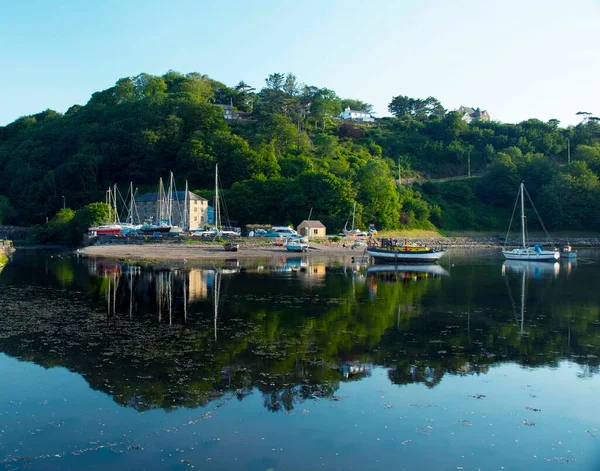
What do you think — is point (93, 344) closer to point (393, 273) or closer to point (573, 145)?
point (393, 273)

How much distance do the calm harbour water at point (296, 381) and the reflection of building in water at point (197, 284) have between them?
0.33 m

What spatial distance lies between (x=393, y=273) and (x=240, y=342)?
92.3 ft

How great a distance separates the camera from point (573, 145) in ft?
395

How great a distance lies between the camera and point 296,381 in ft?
51.0

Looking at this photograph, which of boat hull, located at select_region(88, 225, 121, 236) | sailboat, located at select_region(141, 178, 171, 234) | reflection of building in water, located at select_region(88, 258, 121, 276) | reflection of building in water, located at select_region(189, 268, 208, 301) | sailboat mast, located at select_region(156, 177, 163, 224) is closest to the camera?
reflection of building in water, located at select_region(189, 268, 208, 301)

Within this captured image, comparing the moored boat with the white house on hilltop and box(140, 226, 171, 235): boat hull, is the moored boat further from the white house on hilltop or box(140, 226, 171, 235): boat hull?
the white house on hilltop

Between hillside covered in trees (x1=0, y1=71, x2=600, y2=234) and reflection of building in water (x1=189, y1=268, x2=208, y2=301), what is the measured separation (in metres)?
38.5

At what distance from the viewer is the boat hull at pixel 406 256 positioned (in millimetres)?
56156

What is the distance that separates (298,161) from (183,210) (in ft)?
75.2

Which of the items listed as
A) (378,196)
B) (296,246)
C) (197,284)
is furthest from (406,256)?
(378,196)

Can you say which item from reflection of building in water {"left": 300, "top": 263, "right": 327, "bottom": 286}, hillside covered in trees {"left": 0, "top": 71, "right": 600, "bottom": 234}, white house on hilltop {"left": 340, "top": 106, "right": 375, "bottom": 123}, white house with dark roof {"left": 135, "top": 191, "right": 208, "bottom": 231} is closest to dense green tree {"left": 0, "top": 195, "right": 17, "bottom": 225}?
hillside covered in trees {"left": 0, "top": 71, "right": 600, "bottom": 234}

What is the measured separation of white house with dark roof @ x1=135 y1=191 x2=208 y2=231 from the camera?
3110 inches

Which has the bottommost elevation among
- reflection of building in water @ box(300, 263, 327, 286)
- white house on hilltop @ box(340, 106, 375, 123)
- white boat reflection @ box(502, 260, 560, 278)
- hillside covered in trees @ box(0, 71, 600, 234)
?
white boat reflection @ box(502, 260, 560, 278)

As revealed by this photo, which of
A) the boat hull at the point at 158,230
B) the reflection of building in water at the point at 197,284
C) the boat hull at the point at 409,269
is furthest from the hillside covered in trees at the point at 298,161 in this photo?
the reflection of building in water at the point at 197,284
